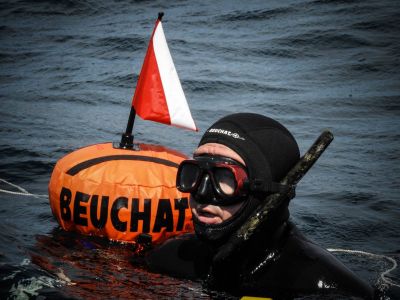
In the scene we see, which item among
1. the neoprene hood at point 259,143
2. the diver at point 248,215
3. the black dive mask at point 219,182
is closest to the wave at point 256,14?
the neoprene hood at point 259,143

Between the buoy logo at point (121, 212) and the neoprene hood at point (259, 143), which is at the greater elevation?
the neoprene hood at point (259, 143)

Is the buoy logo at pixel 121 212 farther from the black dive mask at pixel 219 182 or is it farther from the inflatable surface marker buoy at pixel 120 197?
the black dive mask at pixel 219 182

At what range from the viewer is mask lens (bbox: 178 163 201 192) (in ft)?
12.2

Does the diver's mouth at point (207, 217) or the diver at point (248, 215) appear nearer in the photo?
the diver at point (248, 215)

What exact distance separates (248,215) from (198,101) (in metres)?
9.20

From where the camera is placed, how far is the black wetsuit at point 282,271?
3316mm

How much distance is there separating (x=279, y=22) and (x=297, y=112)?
885 cm

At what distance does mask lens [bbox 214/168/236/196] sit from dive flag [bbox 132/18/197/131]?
6.23 feet

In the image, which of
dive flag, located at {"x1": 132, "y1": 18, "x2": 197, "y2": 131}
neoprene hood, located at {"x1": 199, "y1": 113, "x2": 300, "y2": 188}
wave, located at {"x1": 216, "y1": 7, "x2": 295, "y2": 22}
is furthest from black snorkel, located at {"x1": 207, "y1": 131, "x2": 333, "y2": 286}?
wave, located at {"x1": 216, "y1": 7, "x2": 295, "y2": 22}

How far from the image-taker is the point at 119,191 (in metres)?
4.58

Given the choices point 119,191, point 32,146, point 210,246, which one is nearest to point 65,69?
point 32,146

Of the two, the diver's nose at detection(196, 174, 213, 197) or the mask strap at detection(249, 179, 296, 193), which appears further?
the diver's nose at detection(196, 174, 213, 197)

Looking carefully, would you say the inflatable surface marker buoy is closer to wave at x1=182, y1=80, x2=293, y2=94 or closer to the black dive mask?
the black dive mask

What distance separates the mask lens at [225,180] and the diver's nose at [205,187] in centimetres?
6
